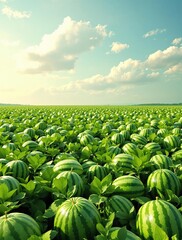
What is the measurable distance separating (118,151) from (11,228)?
3996 mm

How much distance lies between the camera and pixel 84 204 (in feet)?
9.61

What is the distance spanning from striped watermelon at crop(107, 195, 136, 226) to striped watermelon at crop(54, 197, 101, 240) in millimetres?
342

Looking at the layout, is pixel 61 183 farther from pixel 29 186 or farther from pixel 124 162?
pixel 124 162

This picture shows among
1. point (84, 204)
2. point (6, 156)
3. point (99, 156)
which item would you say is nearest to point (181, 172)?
point (99, 156)

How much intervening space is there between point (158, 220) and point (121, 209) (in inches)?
23.2

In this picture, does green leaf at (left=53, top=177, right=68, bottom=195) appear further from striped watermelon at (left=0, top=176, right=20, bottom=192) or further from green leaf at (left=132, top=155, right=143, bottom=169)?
green leaf at (left=132, top=155, right=143, bottom=169)

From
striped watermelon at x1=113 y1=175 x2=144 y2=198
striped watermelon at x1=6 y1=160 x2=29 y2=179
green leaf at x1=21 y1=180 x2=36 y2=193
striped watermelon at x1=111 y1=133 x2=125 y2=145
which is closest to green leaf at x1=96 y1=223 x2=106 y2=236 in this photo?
striped watermelon at x1=113 y1=175 x2=144 y2=198

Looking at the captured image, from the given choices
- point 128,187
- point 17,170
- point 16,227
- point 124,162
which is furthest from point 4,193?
point 124,162

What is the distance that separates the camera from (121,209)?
3.26 m

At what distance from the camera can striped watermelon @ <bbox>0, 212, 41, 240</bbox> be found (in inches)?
101

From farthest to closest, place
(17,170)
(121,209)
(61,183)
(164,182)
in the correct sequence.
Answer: (17,170) < (164,182) < (61,183) < (121,209)

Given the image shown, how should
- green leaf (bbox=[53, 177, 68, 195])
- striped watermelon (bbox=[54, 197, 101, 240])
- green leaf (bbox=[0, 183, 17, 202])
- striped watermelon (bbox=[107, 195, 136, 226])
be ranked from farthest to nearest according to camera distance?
green leaf (bbox=[53, 177, 68, 195]) < green leaf (bbox=[0, 183, 17, 202]) < striped watermelon (bbox=[107, 195, 136, 226]) < striped watermelon (bbox=[54, 197, 101, 240])

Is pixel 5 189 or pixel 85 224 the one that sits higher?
pixel 5 189

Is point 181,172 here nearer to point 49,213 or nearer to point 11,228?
point 49,213
